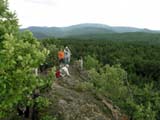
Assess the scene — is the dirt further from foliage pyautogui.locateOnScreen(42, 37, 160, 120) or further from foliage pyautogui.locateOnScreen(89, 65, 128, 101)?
foliage pyautogui.locateOnScreen(89, 65, 128, 101)

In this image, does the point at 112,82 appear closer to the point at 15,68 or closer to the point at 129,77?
the point at 15,68

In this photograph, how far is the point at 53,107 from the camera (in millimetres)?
23266

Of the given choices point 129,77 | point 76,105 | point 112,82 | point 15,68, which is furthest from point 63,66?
point 129,77

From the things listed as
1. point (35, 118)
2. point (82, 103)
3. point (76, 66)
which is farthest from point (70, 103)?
point (76, 66)

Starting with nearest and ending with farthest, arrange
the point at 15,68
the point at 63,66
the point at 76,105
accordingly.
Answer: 1. the point at 15,68
2. the point at 76,105
3. the point at 63,66

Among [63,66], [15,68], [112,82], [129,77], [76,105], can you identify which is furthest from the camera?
[129,77]

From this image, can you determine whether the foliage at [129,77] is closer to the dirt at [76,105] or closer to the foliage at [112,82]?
the foliage at [112,82]

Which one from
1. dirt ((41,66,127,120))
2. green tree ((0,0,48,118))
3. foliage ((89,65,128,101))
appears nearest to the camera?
green tree ((0,0,48,118))

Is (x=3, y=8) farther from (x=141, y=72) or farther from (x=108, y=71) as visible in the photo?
(x=141, y=72)

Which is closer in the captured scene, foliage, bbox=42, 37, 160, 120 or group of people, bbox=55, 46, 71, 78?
group of people, bbox=55, 46, 71, 78

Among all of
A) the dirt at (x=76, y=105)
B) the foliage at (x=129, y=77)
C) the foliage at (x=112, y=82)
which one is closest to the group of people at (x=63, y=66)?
the dirt at (x=76, y=105)

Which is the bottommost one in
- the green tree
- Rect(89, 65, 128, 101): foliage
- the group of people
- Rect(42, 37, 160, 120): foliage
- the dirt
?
Rect(42, 37, 160, 120): foliage

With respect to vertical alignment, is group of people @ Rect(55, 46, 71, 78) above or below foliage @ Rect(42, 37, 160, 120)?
above

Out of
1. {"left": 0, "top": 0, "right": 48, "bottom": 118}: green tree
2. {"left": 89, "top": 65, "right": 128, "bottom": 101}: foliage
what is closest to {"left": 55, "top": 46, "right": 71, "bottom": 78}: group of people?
{"left": 0, "top": 0, "right": 48, "bottom": 118}: green tree
